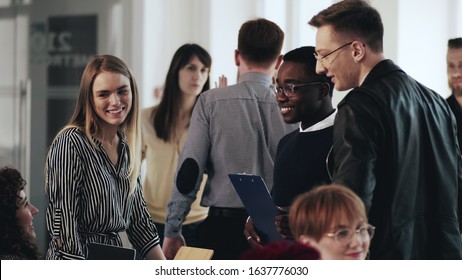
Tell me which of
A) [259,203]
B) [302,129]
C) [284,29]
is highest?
[284,29]

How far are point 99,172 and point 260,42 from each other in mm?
1023

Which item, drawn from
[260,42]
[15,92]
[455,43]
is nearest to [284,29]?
[455,43]

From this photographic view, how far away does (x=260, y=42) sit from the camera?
3.81 meters

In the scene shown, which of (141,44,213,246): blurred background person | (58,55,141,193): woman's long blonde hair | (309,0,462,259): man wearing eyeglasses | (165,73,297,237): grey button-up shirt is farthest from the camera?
(141,44,213,246): blurred background person

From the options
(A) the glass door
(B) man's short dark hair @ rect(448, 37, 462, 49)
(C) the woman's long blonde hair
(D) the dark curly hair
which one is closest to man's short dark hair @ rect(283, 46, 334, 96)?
(C) the woman's long blonde hair

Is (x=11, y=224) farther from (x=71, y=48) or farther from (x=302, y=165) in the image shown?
(x=71, y=48)

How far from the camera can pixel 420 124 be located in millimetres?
2711

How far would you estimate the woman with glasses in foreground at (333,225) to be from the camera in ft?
7.51

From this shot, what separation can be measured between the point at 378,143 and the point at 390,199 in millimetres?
163

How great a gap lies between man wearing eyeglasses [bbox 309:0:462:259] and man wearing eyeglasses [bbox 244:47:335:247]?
0.22 metres

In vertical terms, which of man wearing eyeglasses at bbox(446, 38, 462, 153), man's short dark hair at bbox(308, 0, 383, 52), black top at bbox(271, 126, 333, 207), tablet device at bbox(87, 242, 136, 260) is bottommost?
tablet device at bbox(87, 242, 136, 260)

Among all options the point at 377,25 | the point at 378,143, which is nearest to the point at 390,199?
the point at 378,143

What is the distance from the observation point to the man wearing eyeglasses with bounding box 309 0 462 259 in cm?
257

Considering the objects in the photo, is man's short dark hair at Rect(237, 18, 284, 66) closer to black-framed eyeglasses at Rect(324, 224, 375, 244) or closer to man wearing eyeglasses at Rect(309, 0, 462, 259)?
man wearing eyeglasses at Rect(309, 0, 462, 259)
